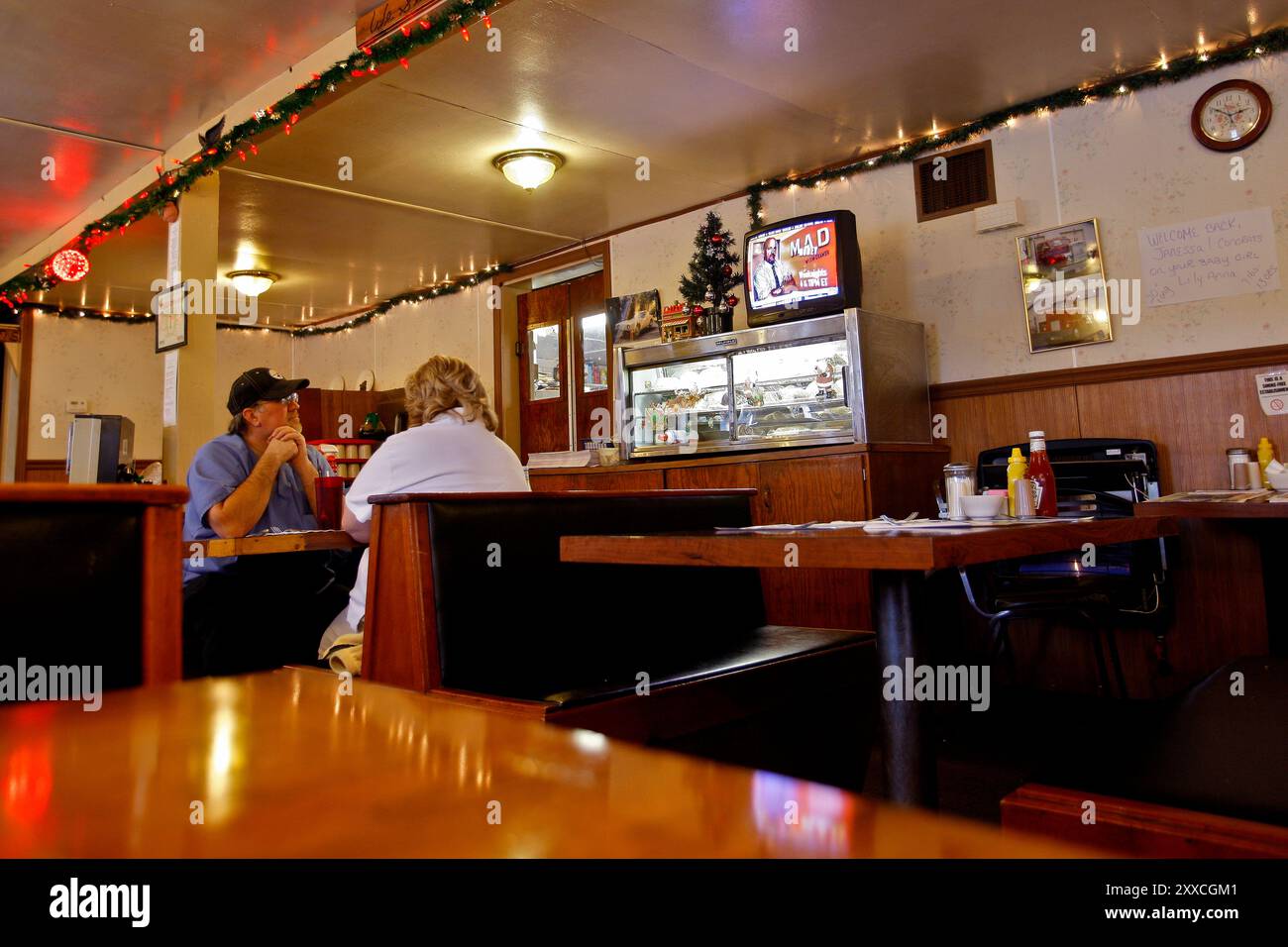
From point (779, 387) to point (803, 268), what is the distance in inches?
24.4

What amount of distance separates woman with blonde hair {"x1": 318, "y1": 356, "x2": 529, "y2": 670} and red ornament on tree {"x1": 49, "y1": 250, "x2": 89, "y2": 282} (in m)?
4.25

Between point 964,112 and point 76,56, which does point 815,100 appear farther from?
point 76,56

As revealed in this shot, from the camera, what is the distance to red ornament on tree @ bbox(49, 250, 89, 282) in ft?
18.1

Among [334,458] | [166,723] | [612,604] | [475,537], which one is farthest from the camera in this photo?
[334,458]

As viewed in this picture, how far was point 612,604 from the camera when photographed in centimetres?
226

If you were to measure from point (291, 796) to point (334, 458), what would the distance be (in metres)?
7.55

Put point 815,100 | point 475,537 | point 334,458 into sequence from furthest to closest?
point 334,458
point 815,100
point 475,537

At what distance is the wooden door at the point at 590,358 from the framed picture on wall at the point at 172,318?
277 centimetres

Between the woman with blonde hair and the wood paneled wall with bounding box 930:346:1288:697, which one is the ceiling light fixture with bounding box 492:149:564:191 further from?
the wood paneled wall with bounding box 930:346:1288:697

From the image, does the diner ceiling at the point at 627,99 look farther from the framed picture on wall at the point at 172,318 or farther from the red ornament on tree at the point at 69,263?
the framed picture on wall at the point at 172,318

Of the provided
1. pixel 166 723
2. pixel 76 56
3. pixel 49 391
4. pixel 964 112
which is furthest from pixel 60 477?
pixel 166 723

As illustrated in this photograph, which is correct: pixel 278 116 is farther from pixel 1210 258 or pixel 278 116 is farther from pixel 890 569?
pixel 1210 258

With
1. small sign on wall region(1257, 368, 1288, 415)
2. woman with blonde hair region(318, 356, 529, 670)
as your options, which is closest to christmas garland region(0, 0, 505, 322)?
woman with blonde hair region(318, 356, 529, 670)

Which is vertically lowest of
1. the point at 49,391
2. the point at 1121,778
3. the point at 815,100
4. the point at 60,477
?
the point at 1121,778
